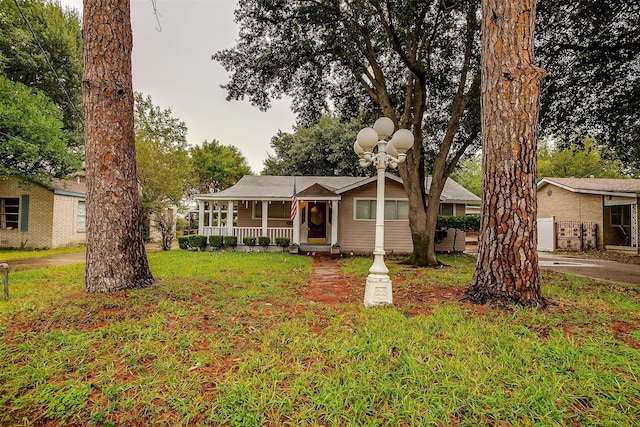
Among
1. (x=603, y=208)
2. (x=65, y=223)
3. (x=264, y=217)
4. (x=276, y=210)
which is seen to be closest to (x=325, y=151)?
(x=276, y=210)

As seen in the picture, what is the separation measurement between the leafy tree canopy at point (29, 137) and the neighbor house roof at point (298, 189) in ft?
18.8

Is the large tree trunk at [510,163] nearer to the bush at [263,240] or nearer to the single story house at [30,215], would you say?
the bush at [263,240]

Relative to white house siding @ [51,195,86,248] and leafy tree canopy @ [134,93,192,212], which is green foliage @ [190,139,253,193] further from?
white house siding @ [51,195,86,248]

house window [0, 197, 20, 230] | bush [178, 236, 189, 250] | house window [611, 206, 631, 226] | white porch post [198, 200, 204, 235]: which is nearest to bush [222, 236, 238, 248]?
white porch post [198, 200, 204, 235]

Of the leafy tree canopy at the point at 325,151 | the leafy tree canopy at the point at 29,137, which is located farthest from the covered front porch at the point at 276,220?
the leafy tree canopy at the point at 325,151

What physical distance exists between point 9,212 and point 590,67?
23.0 meters

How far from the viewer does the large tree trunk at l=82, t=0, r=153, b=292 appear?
13.8ft

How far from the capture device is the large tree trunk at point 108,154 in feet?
13.8

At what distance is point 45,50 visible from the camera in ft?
53.1

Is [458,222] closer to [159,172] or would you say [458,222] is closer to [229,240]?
[229,240]

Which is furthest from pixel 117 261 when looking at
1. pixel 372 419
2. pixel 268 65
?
pixel 268 65

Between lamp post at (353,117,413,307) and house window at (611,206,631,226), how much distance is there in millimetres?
18288

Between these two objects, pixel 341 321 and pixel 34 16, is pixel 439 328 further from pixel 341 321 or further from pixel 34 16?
pixel 34 16

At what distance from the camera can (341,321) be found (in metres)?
3.60
